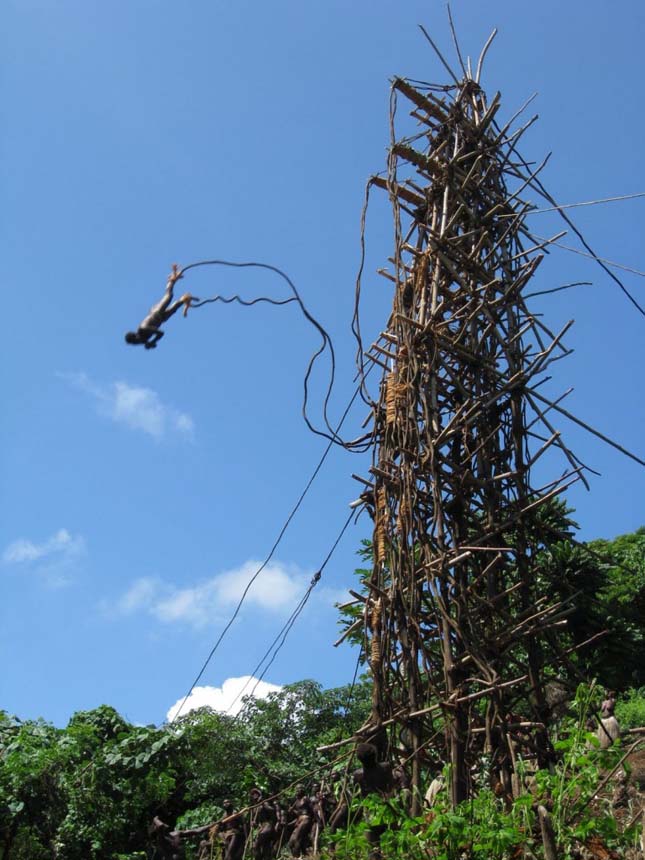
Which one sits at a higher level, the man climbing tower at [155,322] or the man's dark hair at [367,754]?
the man climbing tower at [155,322]

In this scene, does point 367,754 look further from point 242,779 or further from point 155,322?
point 242,779

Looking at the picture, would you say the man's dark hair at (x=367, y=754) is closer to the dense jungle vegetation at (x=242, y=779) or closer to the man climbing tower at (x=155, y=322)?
the dense jungle vegetation at (x=242, y=779)

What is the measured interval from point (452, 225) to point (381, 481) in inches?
78.5

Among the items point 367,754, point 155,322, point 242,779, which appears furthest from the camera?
point 242,779

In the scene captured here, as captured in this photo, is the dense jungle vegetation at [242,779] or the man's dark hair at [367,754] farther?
the man's dark hair at [367,754]

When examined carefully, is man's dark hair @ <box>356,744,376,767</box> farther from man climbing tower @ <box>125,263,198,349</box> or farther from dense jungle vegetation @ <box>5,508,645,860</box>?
man climbing tower @ <box>125,263,198,349</box>

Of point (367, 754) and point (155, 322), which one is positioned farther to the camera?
point (367, 754)

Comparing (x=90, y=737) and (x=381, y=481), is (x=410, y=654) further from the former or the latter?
(x=90, y=737)

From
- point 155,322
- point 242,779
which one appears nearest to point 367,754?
point 155,322

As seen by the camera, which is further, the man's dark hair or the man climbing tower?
the man's dark hair

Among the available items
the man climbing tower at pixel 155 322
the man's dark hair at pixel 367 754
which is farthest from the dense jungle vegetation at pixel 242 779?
the man climbing tower at pixel 155 322

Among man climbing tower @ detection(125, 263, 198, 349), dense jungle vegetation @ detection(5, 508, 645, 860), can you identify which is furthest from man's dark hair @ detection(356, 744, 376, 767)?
man climbing tower @ detection(125, 263, 198, 349)

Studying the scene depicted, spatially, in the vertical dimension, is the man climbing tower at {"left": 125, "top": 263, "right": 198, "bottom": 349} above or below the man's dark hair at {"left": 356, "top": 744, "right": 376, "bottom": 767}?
above

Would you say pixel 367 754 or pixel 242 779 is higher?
pixel 242 779
